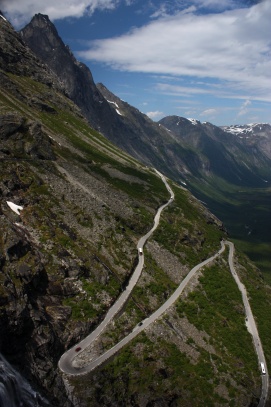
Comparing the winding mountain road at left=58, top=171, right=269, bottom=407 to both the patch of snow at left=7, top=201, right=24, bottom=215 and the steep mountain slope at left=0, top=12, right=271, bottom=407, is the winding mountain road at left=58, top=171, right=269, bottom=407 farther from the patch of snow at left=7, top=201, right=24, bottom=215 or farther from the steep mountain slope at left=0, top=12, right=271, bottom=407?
the patch of snow at left=7, top=201, right=24, bottom=215

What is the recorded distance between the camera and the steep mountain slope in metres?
59.0

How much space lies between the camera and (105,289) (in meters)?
75.2

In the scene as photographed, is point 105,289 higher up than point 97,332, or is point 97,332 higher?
point 105,289

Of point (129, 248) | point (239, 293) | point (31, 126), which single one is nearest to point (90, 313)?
point (129, 248)

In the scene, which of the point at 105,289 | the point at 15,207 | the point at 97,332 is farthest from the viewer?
the point at 15,207

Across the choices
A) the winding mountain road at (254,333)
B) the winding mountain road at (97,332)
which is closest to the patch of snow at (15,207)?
the winding mountain road at (97,332)

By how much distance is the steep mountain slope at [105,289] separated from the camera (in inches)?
2322

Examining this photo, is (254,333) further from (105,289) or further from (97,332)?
(97,332)

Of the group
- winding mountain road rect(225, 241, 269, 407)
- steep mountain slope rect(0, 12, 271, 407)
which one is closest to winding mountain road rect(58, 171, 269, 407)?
winding mountain road rect(225, 241, 269, 407)

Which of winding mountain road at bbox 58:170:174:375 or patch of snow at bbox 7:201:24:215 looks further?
patch of snow at bbox 7:201:24:215

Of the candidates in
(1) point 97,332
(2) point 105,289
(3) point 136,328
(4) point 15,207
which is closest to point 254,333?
(3) point 136,328

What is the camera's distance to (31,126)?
121750 mm

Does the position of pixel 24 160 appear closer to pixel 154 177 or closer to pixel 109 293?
pixel 109 293

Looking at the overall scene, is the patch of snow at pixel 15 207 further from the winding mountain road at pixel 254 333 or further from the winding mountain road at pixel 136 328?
the winding mountain road at pixel 254 333
